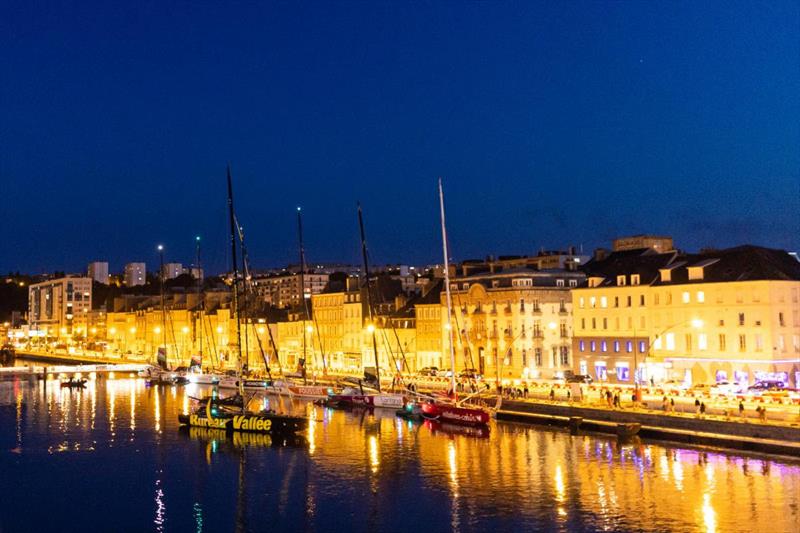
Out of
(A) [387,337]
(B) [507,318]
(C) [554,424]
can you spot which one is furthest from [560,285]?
(C) [554,424]

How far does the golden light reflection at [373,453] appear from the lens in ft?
179

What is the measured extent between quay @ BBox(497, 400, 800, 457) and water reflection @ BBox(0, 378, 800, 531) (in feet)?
4.14

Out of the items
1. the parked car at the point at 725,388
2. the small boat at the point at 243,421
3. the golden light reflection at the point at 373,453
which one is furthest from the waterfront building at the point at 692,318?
the small boat at the point at 243,421

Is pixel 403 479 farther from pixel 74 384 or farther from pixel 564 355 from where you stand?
pixel 74 384

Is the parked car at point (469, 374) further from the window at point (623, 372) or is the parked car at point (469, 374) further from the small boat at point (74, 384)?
the small boat at point (74, 384)

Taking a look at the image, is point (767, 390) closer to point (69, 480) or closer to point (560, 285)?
point (560, 285)

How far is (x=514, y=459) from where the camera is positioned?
54625mm

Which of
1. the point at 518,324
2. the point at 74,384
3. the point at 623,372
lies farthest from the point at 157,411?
the point at 623,372

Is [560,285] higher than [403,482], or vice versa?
[560,285]

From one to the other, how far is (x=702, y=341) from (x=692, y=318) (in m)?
2.33

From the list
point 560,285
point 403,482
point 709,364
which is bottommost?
point 403,482

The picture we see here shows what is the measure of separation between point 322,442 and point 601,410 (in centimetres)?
1897

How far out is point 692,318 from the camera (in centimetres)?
7538

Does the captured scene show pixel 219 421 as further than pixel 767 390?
Yes
